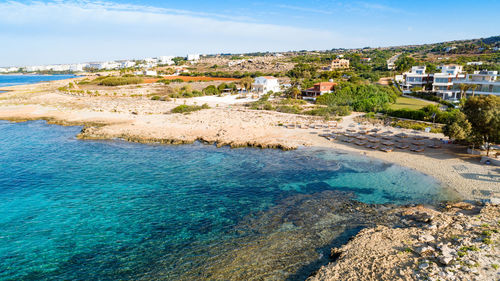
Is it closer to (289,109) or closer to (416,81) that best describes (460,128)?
(289,109)

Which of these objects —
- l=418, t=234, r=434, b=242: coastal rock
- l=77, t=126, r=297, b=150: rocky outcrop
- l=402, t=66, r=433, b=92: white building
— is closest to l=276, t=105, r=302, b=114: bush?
l=77, t=126, r=297, b=150: rocky outcrop

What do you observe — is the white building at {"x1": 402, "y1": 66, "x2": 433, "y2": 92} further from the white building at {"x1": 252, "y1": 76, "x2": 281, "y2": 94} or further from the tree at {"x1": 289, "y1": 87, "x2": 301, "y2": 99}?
the white building at {"x1": 252, "y1": 76, "x2": 281, "y2": 94}

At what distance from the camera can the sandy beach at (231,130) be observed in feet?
72.8

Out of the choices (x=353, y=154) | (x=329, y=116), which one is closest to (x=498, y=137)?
(x=353, y=154)

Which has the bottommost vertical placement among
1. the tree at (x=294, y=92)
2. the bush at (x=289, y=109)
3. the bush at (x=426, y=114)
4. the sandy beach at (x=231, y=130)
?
the sandy beach at (x=231, y=130)

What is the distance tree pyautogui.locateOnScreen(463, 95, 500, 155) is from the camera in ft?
73.6

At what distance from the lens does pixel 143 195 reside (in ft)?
68.7

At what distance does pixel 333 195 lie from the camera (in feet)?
66.0

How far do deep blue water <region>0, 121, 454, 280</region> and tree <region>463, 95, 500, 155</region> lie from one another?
6.84m

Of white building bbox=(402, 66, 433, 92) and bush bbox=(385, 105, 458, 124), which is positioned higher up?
white building bbox=(402, 66, 433, 92)

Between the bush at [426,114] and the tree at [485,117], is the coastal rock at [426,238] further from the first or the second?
the bush at [426,114]

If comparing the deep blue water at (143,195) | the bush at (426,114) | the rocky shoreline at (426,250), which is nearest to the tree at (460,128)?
the deep blue water at (143,195)

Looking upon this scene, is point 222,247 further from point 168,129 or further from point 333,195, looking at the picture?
point 168,129

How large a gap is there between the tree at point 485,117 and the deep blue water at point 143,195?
6837 mm
